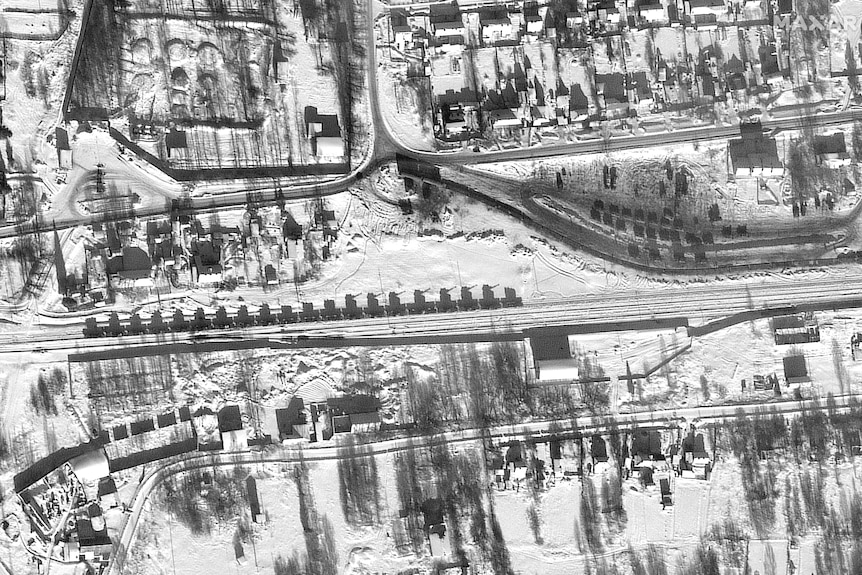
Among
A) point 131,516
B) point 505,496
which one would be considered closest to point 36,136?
point 131,516

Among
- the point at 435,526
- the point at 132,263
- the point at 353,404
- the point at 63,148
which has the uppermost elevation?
the point at 63,148

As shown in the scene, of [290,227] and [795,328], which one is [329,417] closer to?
[290,227]

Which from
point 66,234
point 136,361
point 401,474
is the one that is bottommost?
point 401,474

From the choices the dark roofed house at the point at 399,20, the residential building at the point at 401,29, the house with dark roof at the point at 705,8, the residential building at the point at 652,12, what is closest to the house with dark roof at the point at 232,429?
the residential building at the point at 401,29

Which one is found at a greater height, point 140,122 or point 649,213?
point 140,122

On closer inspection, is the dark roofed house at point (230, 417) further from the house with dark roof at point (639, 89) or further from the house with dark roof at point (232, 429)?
the house with dark roof at point (639, 89)

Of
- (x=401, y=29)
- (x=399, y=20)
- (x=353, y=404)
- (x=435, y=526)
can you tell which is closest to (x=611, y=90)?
(x=401, y=29)

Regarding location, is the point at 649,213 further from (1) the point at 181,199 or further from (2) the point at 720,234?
(1) the point at 181,199

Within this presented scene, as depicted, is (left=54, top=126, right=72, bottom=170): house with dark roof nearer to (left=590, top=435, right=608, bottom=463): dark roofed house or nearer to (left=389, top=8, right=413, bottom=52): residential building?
(left=389, top=8, right=413, bottom=52): residential building
